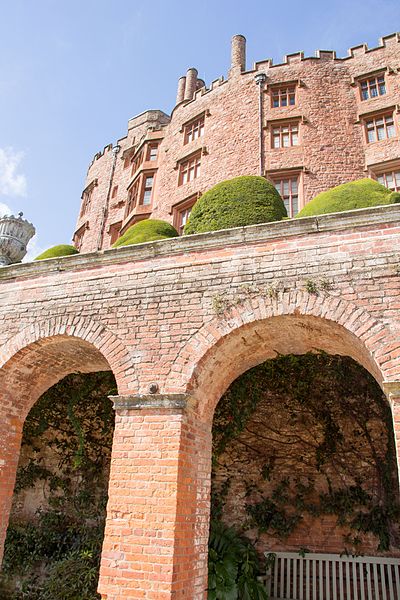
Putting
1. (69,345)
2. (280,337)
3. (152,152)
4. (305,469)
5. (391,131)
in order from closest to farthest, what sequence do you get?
(280,337) < (69,345) < (305,469) < (391,131) < (152,152)

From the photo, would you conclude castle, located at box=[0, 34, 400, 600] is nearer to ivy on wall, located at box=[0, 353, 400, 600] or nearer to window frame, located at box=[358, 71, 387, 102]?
ivy on wall, located at box=[0, 353, 400, 600]

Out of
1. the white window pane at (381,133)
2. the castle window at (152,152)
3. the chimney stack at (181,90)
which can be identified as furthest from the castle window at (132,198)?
the white window pane at (381,133)

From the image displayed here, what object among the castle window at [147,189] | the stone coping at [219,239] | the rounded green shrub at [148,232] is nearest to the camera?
the stone coping at [219,239]

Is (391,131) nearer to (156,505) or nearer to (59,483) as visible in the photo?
(59,483)

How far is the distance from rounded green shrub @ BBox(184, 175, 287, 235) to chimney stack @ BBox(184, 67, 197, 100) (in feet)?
47.4

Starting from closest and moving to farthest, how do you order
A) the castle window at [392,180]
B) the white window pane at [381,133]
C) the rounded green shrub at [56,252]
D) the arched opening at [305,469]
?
1. the arched opening at [305,469]
2. the rounded green shrub at [56,252]
3. the castle window at [392,180]
4. the white window pane at [381,133]

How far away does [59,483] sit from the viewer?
10430 millimetres

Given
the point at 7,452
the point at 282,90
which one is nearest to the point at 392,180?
the point at 282,90

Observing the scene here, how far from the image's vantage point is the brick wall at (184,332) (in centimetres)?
572

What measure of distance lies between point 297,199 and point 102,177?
39.5 ft

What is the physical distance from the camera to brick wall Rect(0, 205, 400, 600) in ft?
18.8

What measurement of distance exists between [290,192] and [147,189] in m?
6.90

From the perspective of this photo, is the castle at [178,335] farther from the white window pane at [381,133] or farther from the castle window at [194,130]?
the castle window at [194,130]

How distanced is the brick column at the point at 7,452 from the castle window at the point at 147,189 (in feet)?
43.8
